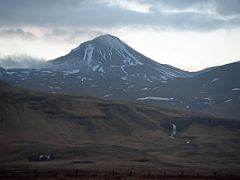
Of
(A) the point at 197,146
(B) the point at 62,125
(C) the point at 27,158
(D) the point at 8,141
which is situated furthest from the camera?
(B) the point at 62,125

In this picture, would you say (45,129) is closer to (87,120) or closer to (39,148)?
(87,120)

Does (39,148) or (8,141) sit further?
(8,141)

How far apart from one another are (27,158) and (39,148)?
10308 mm

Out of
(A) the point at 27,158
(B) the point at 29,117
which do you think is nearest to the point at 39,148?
(A) the point at 27,158

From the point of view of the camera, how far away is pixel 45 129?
182 metres

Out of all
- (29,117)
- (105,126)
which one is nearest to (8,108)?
(29,117)

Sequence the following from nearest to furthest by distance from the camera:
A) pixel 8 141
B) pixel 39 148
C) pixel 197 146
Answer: pixel 39 148 < pixel 8 141 < pixel 197 146

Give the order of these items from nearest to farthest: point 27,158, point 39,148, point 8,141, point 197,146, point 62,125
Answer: point 27,158 < point 39,148 < point 8,141 < point 197,146 < point 62,125

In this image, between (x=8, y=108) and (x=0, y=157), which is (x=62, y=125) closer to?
(x=8, y=108)

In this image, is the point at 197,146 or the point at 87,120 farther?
the point at 87,120

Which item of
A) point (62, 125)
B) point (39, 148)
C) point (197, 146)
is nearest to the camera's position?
point (39, 148)

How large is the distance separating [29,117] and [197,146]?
2362 inches

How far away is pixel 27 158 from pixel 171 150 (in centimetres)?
4761

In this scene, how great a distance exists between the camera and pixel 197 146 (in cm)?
17262
